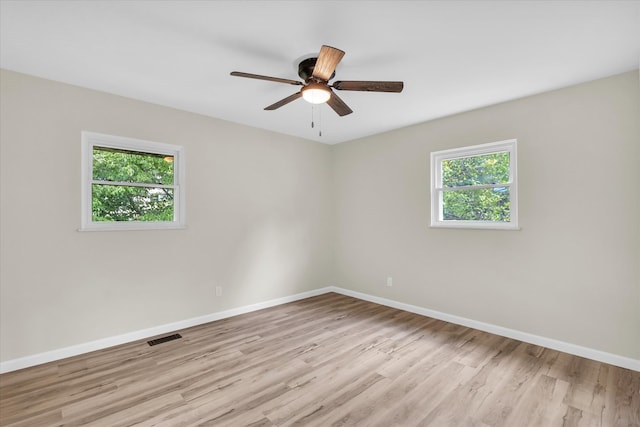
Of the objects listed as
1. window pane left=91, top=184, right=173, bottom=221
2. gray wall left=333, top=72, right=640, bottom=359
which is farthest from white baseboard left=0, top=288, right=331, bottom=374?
gray wall left=333, top=72, right=640, bottom=359

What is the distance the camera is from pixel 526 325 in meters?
3.15

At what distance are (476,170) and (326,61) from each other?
2526mm

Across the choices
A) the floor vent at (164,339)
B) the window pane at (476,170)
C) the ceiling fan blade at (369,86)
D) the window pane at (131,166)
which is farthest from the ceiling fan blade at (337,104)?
the floor vent at (164,339)

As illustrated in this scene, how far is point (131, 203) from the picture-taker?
329 cm

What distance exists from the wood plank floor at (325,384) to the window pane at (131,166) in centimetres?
178

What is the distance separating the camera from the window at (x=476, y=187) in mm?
3330

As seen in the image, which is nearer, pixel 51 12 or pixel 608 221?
pixel 51 12

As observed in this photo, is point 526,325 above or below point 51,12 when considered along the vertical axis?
below

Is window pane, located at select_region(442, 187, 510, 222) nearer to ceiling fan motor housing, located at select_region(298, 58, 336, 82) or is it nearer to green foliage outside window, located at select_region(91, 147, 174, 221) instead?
ceiling fan motor housing, located at select_region(298, 58, 336, 82)

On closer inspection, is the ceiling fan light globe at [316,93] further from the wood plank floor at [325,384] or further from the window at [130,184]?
the wood plank floor at [325,384]

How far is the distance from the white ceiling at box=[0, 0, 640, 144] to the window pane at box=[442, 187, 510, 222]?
41.5 inches

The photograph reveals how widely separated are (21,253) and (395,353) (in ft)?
11.6

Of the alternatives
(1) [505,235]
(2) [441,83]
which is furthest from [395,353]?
(2) [441,83]

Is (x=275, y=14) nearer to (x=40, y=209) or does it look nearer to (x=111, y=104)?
(x=111, y=104)
